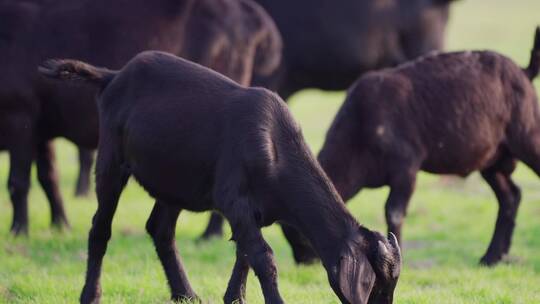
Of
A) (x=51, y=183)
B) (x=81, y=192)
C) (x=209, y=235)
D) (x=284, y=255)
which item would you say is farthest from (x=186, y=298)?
(x=81, y=192)

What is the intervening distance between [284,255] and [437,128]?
2.06 metres

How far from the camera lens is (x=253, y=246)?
595 centimetres

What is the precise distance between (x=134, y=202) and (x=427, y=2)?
15.5ft

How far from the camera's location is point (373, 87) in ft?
29.0

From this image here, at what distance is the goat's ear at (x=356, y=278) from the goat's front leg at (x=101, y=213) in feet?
6.26

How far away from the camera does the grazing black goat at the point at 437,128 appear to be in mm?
8586

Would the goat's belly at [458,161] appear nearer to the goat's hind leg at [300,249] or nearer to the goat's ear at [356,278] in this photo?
the goat's hind leg at [300,249]

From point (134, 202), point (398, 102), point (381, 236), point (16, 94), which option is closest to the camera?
point (381, 236)

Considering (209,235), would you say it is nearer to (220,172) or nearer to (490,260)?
(490,260)

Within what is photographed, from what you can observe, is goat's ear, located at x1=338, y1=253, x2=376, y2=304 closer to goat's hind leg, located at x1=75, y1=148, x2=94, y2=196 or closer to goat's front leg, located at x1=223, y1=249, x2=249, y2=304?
goat's front leg, located at x1=223, y1=249, x2=249, y2=304

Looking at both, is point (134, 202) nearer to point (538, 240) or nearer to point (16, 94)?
point (16, 94)

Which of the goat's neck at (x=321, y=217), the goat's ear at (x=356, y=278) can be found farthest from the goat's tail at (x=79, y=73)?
the goat's ear at (x=356, y=278)

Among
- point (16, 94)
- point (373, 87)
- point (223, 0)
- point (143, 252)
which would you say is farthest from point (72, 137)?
point (373, 87)

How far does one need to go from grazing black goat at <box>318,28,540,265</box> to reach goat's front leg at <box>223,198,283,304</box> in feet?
8.79
